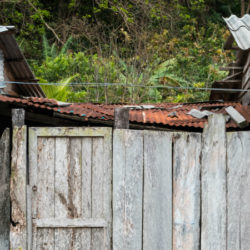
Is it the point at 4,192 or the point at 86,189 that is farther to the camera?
the point at 4,192

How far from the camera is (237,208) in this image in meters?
3.01

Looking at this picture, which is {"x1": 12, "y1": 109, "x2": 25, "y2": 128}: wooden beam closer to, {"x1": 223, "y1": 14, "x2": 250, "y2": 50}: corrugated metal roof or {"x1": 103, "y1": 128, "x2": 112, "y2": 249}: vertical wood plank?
{"x1": 103, "y1": 128, "x2": 112, "y2": 249}: vertical wood plank

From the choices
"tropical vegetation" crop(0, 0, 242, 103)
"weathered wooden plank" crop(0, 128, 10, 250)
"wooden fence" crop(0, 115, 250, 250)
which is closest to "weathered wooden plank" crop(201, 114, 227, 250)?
"wooden fence" crop(0, 115, 250, 250)

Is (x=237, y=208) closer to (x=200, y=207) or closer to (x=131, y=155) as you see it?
(x=200, y=207)

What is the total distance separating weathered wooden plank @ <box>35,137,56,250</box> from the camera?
3090mm

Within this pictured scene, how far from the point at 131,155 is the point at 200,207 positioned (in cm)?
83

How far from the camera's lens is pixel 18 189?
2994mm

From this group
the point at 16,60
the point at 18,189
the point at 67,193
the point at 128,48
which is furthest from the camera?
the point at 128,48

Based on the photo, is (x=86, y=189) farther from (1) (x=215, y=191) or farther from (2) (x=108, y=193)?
(1) (x=215, y=191)

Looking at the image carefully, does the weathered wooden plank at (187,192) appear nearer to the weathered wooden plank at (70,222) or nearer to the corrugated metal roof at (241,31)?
the weathered wooden plank at (70,222)

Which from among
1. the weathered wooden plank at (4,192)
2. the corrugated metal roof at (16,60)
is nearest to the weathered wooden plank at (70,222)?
the weathered wooden plank at (4,192)

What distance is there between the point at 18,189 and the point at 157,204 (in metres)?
1.33

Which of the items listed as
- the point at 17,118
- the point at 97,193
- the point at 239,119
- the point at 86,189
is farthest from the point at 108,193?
the point at 239,119

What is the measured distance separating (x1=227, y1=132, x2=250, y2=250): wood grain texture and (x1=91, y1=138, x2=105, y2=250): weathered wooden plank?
3.99ft
